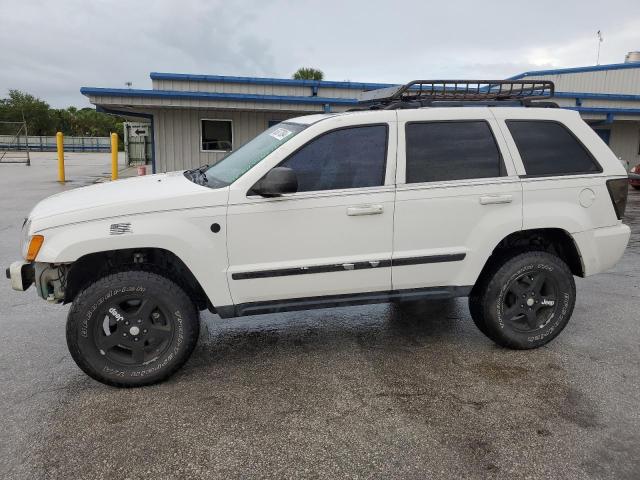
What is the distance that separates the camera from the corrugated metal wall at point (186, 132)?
17641 millimetres

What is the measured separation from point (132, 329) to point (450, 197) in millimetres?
2528

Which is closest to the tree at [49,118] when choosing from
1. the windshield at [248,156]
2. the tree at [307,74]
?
the tree at [307,74]

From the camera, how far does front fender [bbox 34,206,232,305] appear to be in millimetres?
3471

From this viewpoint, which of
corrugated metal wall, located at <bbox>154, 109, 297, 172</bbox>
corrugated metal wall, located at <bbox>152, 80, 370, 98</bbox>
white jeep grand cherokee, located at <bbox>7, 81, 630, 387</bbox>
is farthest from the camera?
corrugated metal wall, located at <bbox>154, 109, 297, 172</bbox>

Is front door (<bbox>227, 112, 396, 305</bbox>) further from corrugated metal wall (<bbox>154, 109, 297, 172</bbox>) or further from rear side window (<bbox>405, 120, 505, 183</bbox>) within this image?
corrugated metal wall (<bbox>154, 109, 297, 172</bbox>)

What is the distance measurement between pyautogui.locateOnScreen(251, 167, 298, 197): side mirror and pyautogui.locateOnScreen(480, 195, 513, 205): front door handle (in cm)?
151

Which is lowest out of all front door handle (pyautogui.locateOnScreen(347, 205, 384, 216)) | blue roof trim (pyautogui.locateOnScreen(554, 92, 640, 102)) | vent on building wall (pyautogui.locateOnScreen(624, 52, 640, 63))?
front door handle (pyautogui.locateOnScreen(347, 205, 384, 216))

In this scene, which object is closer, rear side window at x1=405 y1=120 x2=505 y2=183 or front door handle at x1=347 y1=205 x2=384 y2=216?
front door handle at x1=347 y1=205 x2=384 y2=216

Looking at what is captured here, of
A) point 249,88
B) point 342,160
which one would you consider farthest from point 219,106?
point 342,160

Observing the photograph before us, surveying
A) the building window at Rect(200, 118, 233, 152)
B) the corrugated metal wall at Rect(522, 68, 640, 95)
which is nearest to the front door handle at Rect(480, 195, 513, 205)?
the building window at Rect(200, 118, 233, 152)

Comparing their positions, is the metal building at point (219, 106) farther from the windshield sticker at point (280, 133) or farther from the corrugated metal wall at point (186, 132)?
the windshield sticker at point (280, 133)

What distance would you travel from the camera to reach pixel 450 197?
4023 millimetres

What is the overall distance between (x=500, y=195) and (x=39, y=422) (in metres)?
3.59

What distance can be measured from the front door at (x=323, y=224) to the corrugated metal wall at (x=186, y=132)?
46.2 ft
